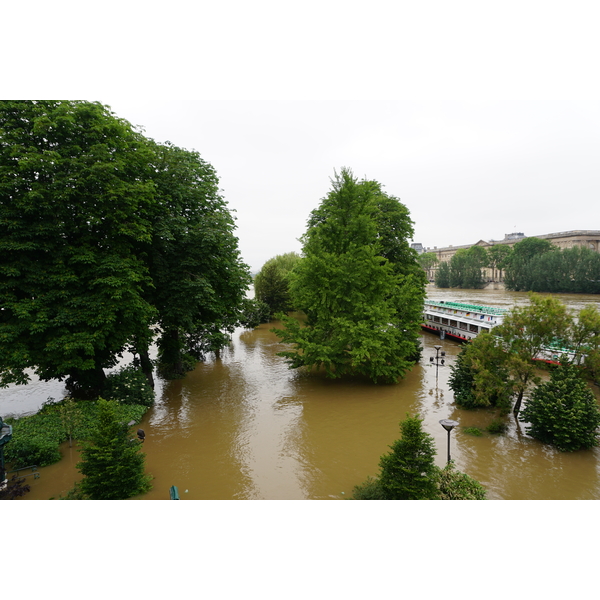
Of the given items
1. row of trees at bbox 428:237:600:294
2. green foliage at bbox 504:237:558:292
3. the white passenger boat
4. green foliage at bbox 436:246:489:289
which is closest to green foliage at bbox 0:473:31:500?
the white passenger boat

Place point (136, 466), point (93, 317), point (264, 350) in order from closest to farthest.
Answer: point (136, 466) < point (93, 317) < point (264, 350)

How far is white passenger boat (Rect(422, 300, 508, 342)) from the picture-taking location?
28875 mm

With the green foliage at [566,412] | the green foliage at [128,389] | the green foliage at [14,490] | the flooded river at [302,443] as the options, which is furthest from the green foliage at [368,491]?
the green foliage at [128,389]

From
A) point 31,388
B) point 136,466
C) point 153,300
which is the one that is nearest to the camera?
point 136,466

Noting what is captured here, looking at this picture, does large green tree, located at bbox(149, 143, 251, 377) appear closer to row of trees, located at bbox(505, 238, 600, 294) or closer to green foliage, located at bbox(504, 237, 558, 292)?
row of trees, located at bbox(505, 238, 600, 294)

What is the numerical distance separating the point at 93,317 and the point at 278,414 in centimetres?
788

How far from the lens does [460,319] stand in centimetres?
3123

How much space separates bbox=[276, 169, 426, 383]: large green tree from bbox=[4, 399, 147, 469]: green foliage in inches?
332

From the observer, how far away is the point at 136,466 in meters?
9.05

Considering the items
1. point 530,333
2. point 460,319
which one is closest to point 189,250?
point 530,333

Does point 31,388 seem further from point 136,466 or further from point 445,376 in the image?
point 445,376

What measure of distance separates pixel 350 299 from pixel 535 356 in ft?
25.2

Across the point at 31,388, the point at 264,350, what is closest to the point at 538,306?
the point at 264,350

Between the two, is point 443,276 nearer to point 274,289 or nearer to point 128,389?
point 274,289
